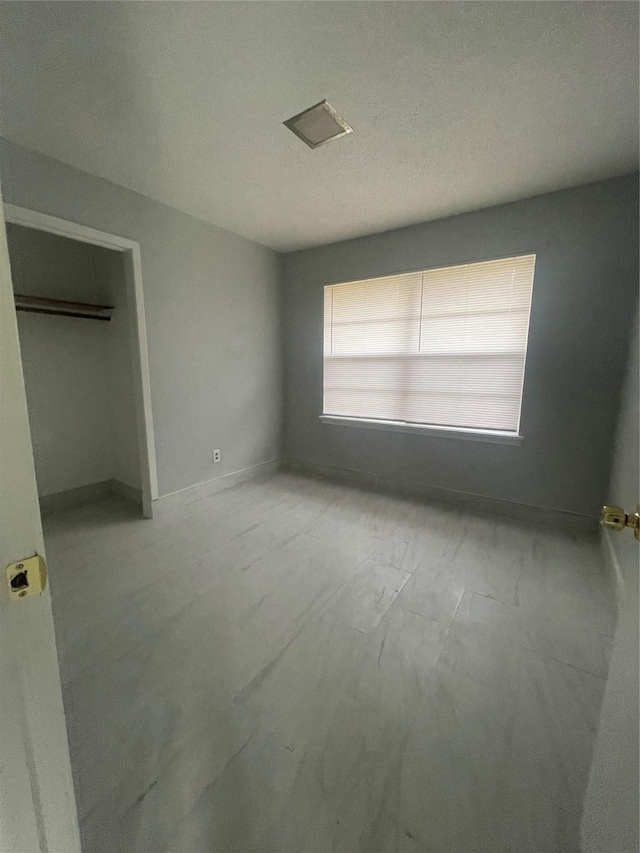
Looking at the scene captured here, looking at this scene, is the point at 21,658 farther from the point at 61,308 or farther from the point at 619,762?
the point at 61,308

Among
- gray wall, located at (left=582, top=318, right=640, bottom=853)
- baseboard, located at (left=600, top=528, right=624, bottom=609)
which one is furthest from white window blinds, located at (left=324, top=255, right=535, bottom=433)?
gray wall, located at (left=582, top=318, right=640, bottom=853)

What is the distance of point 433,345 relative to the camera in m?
3.07

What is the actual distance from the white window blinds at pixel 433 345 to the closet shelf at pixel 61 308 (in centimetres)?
215

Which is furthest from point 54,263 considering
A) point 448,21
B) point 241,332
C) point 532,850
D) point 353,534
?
point 532,850

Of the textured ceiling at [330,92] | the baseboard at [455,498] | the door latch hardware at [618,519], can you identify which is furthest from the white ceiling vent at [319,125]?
the baseboard at [455,498]

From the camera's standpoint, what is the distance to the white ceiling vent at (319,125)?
1.64 meters

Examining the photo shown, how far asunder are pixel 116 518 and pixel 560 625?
3179 mm

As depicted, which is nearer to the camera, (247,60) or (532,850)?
(532,850)

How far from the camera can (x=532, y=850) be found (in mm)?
888

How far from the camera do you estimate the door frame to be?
2137mm

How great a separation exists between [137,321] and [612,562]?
3.66 m

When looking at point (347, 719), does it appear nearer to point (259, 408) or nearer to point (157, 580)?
point (157, 580)

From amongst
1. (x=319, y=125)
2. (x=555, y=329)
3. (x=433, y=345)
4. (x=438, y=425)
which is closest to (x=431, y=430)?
(x=438, y=425)

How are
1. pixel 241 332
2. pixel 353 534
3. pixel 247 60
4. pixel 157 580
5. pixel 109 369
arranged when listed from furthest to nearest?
1. pixel 241 332
2. pixel 109 369
3. pixel 353 534
4. pixel 157 580
5. pixel 247 60
